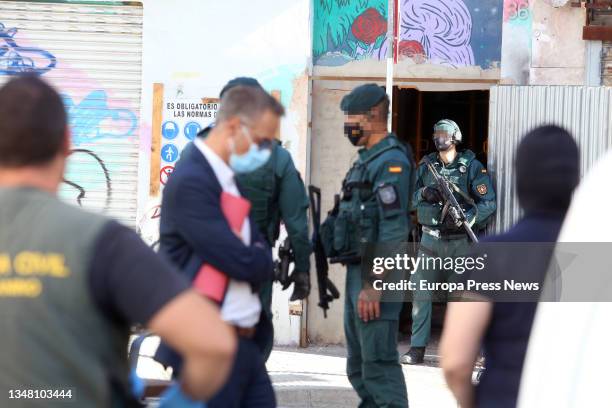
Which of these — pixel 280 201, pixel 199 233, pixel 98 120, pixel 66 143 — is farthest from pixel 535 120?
pixel 66 143

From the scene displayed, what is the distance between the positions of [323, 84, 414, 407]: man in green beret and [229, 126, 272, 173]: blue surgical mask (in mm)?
1412

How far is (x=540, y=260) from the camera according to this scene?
3801 millimetres

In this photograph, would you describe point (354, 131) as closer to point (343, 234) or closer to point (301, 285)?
point (343, 234)

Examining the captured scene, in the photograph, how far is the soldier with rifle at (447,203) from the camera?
944cm

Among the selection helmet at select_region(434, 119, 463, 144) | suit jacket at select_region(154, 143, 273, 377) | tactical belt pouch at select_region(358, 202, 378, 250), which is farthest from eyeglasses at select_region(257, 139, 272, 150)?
helmet at select_region(434, 119, 463, 144)

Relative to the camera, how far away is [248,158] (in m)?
4.86

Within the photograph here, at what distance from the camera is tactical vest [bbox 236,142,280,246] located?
6.25 meters

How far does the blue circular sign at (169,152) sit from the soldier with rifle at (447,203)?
88.0 inches

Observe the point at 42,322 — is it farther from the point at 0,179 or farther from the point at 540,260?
the point at 540,260

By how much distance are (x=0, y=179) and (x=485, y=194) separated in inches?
276

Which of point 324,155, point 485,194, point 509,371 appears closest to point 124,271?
point 509,371

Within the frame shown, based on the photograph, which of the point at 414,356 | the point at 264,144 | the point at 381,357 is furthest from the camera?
the point at 414,356

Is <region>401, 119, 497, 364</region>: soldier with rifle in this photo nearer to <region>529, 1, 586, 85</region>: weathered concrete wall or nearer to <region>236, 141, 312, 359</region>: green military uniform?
<region>529, 1, 586, 85</region>: weathered concrete wall

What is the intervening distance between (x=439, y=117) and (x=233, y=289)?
8.63 meters
